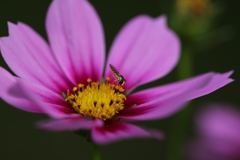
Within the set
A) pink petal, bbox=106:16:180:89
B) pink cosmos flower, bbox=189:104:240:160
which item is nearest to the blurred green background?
pink cosmos flower, bbox=189:104:240:160

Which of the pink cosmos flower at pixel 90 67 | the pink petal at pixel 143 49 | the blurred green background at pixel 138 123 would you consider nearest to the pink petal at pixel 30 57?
the pink cosmos flower at pixel 90 67

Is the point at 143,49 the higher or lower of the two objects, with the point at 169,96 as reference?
higher

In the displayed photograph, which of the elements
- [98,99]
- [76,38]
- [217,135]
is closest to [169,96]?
[98,99]

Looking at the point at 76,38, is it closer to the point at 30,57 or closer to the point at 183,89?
the point at 30,57

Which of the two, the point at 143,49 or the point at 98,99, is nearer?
the point at 98,99

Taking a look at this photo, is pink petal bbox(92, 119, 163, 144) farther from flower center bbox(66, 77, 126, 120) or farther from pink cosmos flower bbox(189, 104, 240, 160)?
pink cosmos flower bbox(189, 104, 240, 160)

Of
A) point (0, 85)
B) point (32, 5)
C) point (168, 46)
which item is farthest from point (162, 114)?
point (32, 5)
